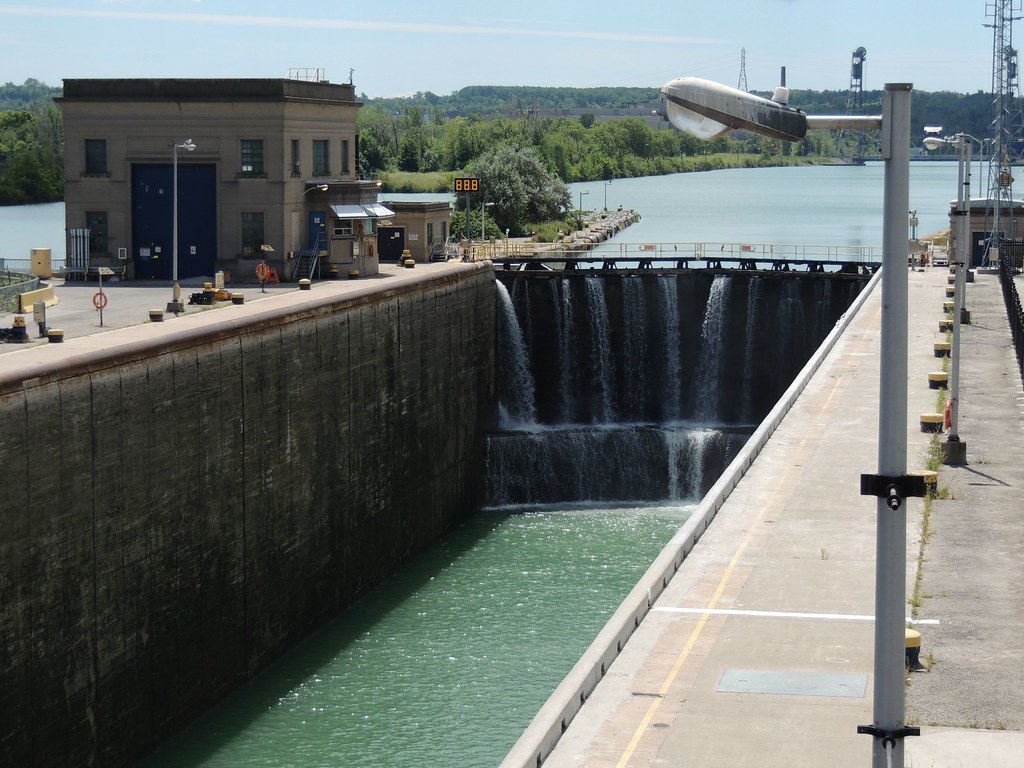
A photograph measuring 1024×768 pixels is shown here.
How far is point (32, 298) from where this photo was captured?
128ft

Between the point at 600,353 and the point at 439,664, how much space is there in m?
24.3

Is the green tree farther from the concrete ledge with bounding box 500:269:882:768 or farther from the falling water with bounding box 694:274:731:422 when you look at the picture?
the concrete ledge with bounding box 500:269:882:768

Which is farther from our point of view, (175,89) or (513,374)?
(513,374)

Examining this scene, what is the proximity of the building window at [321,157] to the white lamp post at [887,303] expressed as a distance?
140 feet

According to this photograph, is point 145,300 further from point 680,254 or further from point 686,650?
point 680,254

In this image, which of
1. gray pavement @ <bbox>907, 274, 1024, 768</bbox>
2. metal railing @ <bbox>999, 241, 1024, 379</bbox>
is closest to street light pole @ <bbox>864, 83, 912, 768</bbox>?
gray pavement @ <bbox>907, 274, 1024, 768</bbox>

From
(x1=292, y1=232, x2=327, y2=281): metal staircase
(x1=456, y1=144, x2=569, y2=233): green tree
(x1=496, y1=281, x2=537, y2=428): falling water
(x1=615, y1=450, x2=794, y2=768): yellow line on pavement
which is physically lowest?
(x1=615, y1=450, x2=794, y2=768): yellow line on pavement

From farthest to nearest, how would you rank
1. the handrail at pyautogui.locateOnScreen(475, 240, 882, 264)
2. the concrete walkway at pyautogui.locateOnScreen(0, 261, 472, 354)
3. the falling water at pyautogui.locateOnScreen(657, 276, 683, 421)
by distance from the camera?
the handrail at pyautogui.locateOnScreen(475, 240, 882, 264) → the falling water at pyautogui.locateOnScreen(657, 276, 683, 421) → the concrete walkway at pyautogui.locateOnScreen(0, 261, 472, 354)

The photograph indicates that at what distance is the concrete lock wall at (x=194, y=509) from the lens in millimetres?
25359

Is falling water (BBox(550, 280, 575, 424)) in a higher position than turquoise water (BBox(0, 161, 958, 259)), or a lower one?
lower

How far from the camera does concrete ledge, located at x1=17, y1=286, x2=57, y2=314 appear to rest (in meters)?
38.1

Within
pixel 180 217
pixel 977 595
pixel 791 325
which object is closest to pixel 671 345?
pixel 791 325

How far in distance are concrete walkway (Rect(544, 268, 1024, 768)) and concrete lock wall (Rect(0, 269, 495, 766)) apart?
32.9 feet

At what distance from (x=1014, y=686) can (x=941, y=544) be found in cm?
669
